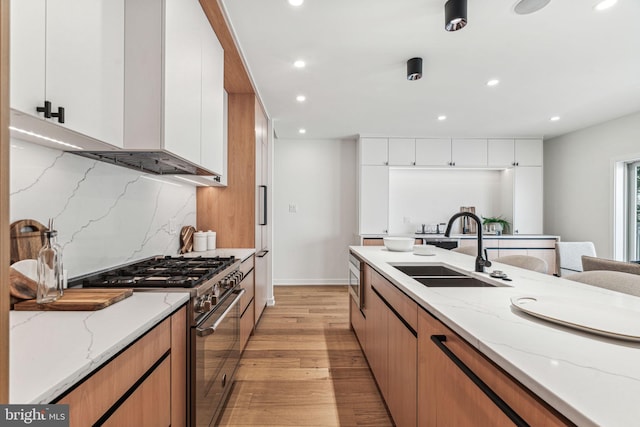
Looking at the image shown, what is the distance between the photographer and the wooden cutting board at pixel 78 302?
39.8 inches

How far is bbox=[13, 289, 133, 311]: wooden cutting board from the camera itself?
1010 mm

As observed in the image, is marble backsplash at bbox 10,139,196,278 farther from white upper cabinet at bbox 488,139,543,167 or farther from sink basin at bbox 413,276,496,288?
white upper cabinet at bbox 488,139,543,167

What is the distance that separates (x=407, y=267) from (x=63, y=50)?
203 centimetres

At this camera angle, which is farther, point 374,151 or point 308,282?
point 308,282

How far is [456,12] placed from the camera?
173 centimetres

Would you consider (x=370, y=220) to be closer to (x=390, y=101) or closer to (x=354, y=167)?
(x=354, y=167)

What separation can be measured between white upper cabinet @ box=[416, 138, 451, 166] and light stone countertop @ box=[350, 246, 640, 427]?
12.4 ft

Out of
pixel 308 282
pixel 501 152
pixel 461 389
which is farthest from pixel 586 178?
pixel 461 389

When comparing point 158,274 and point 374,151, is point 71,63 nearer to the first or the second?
point 158,274

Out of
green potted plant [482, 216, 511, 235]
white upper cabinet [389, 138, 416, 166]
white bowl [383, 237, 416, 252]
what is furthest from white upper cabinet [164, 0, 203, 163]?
green potted plant [482, 216, 511, 235]

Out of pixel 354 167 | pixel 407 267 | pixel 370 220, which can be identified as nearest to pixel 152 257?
pixel 407 267

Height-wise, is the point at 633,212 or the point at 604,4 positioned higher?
the point at 604,4

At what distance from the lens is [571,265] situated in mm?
3621

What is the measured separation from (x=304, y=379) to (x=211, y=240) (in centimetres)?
147
